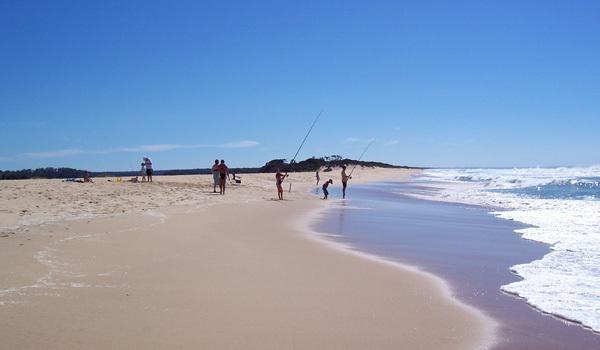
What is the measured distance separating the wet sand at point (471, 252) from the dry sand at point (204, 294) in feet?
1.24

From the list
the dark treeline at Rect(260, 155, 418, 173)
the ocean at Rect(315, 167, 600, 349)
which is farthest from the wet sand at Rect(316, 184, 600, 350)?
the dark treeline at Rect(260, 155, 418, 173)

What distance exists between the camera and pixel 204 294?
503 centimetres

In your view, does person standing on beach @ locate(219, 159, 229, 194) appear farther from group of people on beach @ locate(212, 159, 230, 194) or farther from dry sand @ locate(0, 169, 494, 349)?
dry sand @ locate(0, 169, 494, 349)

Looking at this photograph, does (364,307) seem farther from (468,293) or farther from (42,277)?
(42,277)

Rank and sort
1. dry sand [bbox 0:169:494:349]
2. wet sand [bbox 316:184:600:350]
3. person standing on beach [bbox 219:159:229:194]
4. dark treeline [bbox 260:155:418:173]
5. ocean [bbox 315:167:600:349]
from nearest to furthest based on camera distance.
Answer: dry sand [bbox 0:169:494:349], wet sand [bbox 316:184:600:350], ocean [bbox 315:167:600:349], person standing on beach [bbox 219:159:229:194], dark treeline [bbox 260:155:418:173]

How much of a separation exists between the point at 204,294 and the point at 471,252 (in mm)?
5268

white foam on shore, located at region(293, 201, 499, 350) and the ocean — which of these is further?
the ocean

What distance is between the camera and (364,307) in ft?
16.1

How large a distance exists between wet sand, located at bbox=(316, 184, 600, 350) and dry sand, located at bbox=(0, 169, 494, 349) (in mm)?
378

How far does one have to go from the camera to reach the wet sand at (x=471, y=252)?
443cm

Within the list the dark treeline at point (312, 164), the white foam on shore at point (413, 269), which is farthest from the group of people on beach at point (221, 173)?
the dark treeline at point (312, 164)

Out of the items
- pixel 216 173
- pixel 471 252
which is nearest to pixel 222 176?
pixel 216 173

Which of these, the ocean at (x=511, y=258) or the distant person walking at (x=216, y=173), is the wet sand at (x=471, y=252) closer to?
the ocean at (x=511, y=258)

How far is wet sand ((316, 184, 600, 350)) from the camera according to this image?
175 inches
